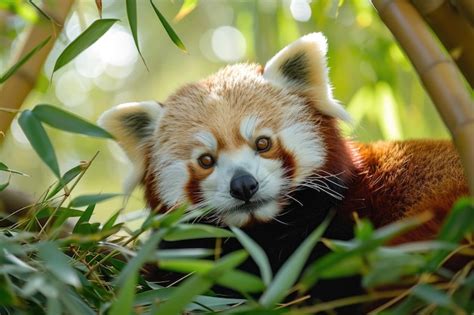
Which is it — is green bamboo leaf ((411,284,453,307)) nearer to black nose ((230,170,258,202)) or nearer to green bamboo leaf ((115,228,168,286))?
green bamboo leaf ((115,228,168,286))

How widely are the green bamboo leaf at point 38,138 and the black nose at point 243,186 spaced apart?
0.85 metres

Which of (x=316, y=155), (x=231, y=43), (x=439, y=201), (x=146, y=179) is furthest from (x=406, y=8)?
(x=231, y=43)

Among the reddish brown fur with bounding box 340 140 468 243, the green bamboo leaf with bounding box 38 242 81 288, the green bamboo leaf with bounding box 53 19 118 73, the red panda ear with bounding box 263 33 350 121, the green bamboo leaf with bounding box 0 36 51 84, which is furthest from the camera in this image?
the red panda ear with bounding box 263 33 350 121

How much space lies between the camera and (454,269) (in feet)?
6.46

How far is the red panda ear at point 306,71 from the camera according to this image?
3.12 m

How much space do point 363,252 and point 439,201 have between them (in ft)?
2.57

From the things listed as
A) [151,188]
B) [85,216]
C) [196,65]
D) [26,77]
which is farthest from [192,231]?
[196,65]

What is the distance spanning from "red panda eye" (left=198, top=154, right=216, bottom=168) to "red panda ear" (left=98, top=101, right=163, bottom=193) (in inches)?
13.7

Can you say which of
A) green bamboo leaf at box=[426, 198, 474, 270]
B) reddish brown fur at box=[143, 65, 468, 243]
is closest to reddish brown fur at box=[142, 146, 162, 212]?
reddish brown fur at box=[143, 65, 468, 243]

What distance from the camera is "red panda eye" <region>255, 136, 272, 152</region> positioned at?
2.88 m

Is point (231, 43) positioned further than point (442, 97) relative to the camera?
Yes

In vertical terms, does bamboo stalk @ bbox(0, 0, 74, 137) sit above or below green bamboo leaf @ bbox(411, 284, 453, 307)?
above

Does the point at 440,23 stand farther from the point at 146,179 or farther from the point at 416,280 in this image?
the point at 146,179

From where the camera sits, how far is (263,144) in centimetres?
289
